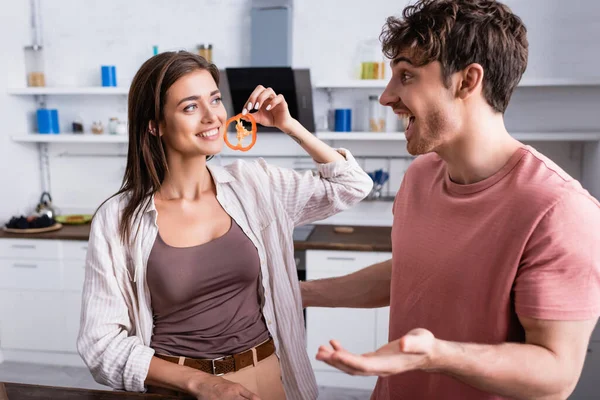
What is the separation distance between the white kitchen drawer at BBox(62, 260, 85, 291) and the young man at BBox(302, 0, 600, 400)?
2616 millimetres

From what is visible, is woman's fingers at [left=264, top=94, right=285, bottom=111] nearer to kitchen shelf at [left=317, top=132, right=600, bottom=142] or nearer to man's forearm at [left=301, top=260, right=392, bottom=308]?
man's forearm at [left=301, top=260, right=392, bottom=308]

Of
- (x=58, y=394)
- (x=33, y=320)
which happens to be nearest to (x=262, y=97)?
(x=58, y=394)

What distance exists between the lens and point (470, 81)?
1113mm

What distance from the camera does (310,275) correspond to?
3.16m

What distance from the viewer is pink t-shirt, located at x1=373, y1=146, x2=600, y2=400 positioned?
935 millimetres

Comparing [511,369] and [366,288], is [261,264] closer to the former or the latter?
[366,288]

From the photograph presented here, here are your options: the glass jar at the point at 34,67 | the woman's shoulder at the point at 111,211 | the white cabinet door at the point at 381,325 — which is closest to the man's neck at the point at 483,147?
the woman's shoulder at the point at 111,211

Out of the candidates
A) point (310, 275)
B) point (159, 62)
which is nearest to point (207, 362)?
point (159, 62)

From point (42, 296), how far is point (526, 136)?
325cm

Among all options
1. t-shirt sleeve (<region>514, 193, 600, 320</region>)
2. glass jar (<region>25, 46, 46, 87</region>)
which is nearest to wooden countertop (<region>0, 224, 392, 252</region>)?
glass jar (<region>25, 46, 46, 87</region>)

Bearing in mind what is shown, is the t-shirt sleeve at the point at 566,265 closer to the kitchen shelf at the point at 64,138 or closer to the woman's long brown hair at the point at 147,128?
the woman's long brown hair at the point at 147,128

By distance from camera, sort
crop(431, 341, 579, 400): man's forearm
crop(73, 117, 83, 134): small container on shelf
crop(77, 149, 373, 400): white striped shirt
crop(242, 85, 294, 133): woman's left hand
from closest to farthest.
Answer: crop(431, 341, 579, 400): man's forearm → crop(77, 149, 373, 400): white striped shirt → crop(242, 85, 294, 133): woman's left hand → crop(73, 117, 83, 134): small container on shelf

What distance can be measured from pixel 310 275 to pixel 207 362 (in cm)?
177

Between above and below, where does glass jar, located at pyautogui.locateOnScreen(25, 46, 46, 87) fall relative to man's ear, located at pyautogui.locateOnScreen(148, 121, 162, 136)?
above
